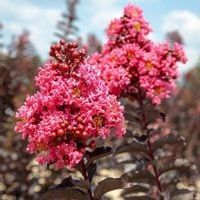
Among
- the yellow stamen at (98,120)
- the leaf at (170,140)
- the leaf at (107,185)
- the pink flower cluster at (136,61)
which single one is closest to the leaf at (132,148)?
the leaf at (170,140)

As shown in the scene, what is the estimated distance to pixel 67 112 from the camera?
278 cm

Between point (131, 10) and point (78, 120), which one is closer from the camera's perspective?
point (78, 120)

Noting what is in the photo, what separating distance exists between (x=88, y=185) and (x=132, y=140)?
3.48 feet

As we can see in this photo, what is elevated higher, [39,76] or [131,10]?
[131,10]

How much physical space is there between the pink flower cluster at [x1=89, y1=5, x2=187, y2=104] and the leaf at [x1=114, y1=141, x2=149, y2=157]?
0.35 meters

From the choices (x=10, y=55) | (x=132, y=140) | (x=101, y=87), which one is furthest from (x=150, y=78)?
(x=10, y=55)

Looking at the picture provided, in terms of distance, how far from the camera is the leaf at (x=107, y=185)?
9.91 feet

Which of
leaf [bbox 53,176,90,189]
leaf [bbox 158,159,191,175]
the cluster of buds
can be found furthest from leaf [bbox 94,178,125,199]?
leaf [bbox 158,159,191,175]

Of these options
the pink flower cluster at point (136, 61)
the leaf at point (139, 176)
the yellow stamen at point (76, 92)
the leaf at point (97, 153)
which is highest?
the pink flower cluster at point (136, 61)

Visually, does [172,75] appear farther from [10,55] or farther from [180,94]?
[180,94]

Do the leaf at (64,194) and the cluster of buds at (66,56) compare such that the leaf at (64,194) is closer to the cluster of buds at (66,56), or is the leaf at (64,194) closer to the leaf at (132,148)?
the cluster of buds at (66,56)

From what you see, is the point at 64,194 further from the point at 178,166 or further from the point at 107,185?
the point at 178,166

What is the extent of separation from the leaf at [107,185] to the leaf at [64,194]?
0.32 ft

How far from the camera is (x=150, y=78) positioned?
3789mm
